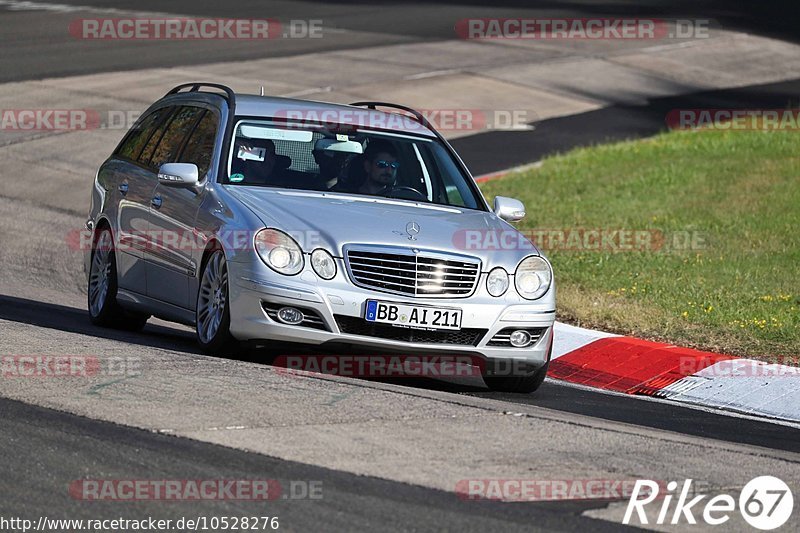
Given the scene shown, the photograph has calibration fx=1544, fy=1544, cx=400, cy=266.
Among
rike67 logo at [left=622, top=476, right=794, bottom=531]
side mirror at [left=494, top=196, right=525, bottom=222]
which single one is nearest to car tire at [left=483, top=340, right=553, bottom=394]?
side mirror at [left=494, top=196, right=525, bottom=222]

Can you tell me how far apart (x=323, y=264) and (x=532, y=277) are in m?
1.32

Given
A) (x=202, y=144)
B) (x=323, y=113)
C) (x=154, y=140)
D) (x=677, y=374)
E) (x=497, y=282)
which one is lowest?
(x=677, y=374)

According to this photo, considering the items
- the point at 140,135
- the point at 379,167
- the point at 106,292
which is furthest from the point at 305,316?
the point at 140,135

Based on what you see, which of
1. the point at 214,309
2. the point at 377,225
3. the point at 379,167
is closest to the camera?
the point at 377,225

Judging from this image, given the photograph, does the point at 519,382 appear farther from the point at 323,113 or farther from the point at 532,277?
the point at 323,113

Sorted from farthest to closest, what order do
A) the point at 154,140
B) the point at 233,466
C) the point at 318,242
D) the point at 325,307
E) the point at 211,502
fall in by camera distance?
the point at 154,140 → the point at 318,242 → the point at 325,307 → the point at 233,466 → the point at 211,502

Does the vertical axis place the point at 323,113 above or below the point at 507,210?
above

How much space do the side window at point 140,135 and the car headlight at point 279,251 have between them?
268cm

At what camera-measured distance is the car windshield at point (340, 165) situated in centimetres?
982

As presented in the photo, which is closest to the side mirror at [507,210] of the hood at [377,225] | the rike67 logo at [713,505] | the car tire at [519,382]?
the hood at [377,225]

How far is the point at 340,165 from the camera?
998 centimetres

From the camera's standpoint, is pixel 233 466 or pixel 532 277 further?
pixel 532 277

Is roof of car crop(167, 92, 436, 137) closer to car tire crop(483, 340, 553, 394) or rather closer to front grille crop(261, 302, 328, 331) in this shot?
front grille crop(261, 302, 328, 331)

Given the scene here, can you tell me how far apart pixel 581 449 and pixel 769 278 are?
7.17 meters
